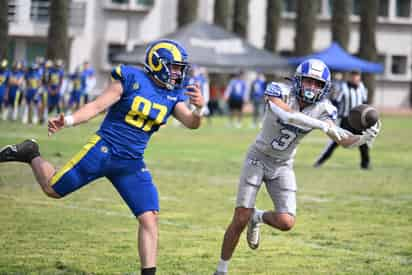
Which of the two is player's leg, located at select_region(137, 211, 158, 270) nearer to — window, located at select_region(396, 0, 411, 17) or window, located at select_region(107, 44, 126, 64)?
window, located at select_region(107, 44, 126, 64)

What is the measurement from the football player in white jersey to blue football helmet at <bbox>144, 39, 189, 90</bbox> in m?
0.76

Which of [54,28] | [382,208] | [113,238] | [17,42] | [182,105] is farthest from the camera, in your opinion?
[17,42]

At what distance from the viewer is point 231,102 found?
32.3 m

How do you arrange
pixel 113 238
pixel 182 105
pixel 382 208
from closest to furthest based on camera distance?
pixel 182 105 < pixel 113 238 < pixel 382 208

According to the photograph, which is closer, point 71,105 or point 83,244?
point 83,244

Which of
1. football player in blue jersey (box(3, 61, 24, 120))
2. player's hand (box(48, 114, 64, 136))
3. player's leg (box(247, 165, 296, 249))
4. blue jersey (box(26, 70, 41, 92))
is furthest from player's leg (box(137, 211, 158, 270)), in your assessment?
football player in blue jersey (box(3, 61, 24, 120))

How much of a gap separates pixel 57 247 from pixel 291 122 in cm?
267

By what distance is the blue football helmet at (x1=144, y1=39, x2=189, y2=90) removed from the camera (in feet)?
24.1

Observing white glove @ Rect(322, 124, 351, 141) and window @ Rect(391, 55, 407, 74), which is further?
window @ Rect(391, 55, 407, 74)

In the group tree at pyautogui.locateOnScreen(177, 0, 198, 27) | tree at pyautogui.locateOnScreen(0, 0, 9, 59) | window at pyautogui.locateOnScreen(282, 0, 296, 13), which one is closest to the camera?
tree at pyautogui.locateOnScreen(0, 0, 9, 59)

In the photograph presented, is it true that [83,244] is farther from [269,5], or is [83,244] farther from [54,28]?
[269,5]

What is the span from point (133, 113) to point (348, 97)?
10.4m

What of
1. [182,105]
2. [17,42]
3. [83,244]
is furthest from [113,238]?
[17,42]

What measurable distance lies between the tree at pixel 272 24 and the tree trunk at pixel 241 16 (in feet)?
6.03
